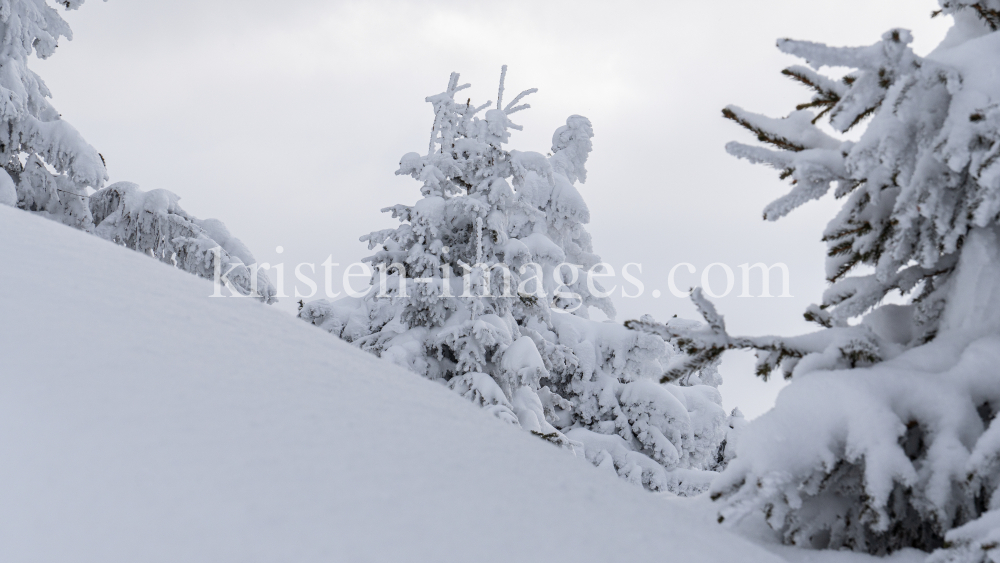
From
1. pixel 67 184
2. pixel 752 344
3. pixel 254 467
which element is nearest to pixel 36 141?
pixel 67 184

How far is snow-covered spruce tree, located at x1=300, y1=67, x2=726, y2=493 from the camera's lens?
31.3 feet

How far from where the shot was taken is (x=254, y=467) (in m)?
1.53

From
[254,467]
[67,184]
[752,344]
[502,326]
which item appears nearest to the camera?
[254,467]

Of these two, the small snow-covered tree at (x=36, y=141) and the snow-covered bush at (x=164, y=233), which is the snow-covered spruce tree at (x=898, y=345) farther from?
the small snow-covered tree at (x=36, y=141)

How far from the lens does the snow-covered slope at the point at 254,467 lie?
1.35m

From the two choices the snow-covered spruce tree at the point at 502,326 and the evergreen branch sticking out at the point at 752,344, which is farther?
the snow-covered spruce tree at the point at 502,326

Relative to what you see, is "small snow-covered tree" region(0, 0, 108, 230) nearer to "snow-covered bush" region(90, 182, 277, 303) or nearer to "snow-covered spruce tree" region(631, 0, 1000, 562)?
"snow-covered bush" region(90, 182, 277, 303)

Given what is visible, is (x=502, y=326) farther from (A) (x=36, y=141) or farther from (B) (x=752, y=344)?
(A) (x=36, y=141)

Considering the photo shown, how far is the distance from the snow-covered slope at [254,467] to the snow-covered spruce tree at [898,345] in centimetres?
42

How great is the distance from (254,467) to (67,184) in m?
10.7

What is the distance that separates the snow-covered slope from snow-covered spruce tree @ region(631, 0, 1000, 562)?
1.38 feet

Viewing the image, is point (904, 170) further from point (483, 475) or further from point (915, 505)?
point (483, 475)

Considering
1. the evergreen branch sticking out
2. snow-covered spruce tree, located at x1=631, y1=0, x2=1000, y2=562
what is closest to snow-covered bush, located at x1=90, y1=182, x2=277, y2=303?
the evergreen branch sticking out

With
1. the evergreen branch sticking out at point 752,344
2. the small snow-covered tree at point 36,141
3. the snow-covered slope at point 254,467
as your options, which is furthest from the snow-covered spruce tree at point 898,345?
the small snow-covered tree at point 36,141
